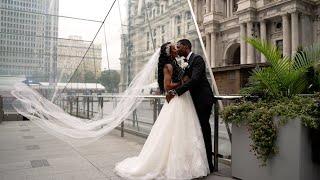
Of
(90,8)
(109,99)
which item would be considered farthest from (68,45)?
(109,99)

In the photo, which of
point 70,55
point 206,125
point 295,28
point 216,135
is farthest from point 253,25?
point 206,125

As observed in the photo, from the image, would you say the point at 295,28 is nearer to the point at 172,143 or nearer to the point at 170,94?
the point at 170,94

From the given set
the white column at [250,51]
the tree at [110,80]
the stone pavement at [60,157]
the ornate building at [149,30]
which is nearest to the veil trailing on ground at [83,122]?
the stone pavement at [60,157]

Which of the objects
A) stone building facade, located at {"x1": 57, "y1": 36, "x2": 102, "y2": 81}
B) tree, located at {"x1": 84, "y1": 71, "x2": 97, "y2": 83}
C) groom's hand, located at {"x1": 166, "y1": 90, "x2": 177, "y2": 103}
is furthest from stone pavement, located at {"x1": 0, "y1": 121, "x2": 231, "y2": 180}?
stone building facade, located at {"x1": 57, "y1": 36, "x2": 102, "y2": 81}

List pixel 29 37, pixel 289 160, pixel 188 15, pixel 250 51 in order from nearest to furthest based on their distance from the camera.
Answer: pixel 289 160 < pixel 188 15 < pixel 29 37 < pixel 250 51

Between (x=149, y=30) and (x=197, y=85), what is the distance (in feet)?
11.0

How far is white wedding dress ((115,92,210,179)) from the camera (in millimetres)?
3684

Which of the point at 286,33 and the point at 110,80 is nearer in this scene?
the point at 110,80

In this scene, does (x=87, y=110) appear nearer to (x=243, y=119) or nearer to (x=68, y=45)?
(x=68, y=45)

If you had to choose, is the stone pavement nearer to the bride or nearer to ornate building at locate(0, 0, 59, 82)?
the bride

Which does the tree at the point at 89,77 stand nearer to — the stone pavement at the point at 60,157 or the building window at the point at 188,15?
the stone pavement at the point at 60,157

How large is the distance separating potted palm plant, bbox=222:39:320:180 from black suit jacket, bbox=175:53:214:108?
0.41m

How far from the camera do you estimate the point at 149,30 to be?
22.9 feet

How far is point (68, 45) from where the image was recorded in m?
13.5
